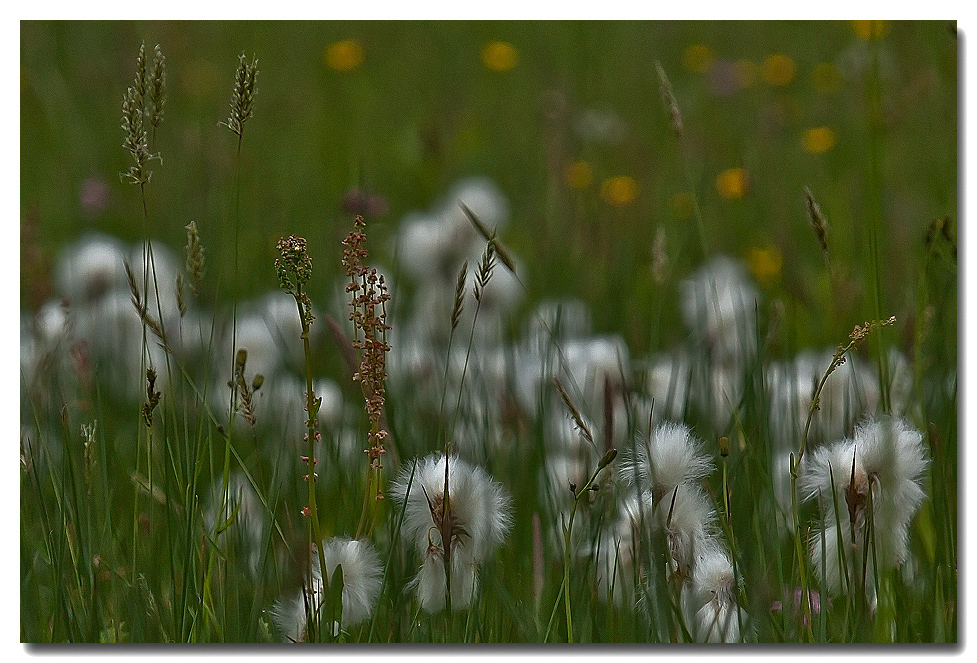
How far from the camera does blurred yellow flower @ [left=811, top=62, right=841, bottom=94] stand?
1.67 m

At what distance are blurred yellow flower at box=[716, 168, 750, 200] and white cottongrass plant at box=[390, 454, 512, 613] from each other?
33.3 inches

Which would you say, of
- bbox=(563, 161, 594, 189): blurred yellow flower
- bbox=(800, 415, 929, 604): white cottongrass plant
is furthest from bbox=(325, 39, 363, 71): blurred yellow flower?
bbox=(800, 415, 929, 604): white cottongrass plant

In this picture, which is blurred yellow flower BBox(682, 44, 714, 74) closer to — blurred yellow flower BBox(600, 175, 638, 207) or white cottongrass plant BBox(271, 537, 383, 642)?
blurred yellow flower BBox(600, 175, 638, 207)

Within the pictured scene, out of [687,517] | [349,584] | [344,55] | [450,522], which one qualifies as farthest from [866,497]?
[344,55]

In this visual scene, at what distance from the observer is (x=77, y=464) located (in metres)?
1.37

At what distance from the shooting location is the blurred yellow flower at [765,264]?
1805mm

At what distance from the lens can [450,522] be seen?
1.11 meters

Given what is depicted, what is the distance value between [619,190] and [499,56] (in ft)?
1.21

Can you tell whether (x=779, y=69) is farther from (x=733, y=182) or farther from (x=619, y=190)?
(x=619, y=190)

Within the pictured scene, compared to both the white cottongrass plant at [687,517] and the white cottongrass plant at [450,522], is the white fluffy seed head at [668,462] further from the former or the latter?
the white cottongrass plant at [450,522]

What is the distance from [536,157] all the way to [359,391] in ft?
2.04

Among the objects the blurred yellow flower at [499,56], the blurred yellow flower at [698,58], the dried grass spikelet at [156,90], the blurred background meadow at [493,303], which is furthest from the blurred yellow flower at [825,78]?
the dried grass spikelet at [156,90]

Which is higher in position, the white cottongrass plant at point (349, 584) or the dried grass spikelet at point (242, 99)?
the dried grass spikelet at point (242, 99)

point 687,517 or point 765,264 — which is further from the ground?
point 765,264
